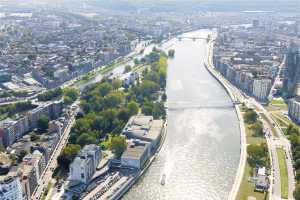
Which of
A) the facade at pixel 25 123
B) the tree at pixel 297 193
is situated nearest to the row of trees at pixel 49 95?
the facade at pixel 25 123

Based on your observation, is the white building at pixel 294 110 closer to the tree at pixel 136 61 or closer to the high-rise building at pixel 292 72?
the high-rise building at pixel 292 72

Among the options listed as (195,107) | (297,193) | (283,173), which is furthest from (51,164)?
(195,107)

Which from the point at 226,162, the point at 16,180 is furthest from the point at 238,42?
the point at 16,180

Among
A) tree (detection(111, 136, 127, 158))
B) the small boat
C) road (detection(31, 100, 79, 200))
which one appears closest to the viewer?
road (detection(31, 100, 79, 200))

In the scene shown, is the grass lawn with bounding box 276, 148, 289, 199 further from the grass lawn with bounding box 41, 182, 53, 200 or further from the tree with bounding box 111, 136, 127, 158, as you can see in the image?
the grass lawn with bounding box 41, 182, 53, 200

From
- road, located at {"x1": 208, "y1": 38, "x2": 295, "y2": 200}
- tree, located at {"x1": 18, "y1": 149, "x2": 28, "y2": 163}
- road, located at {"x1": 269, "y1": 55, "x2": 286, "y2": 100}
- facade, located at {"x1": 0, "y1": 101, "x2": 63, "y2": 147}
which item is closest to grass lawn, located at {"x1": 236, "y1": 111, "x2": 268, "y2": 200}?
road, located at {"x1": 208, "y1": 38, "x2": 295, "y2": 200}

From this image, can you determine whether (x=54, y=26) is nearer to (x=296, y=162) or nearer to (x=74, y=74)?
(x=74, y=74)
